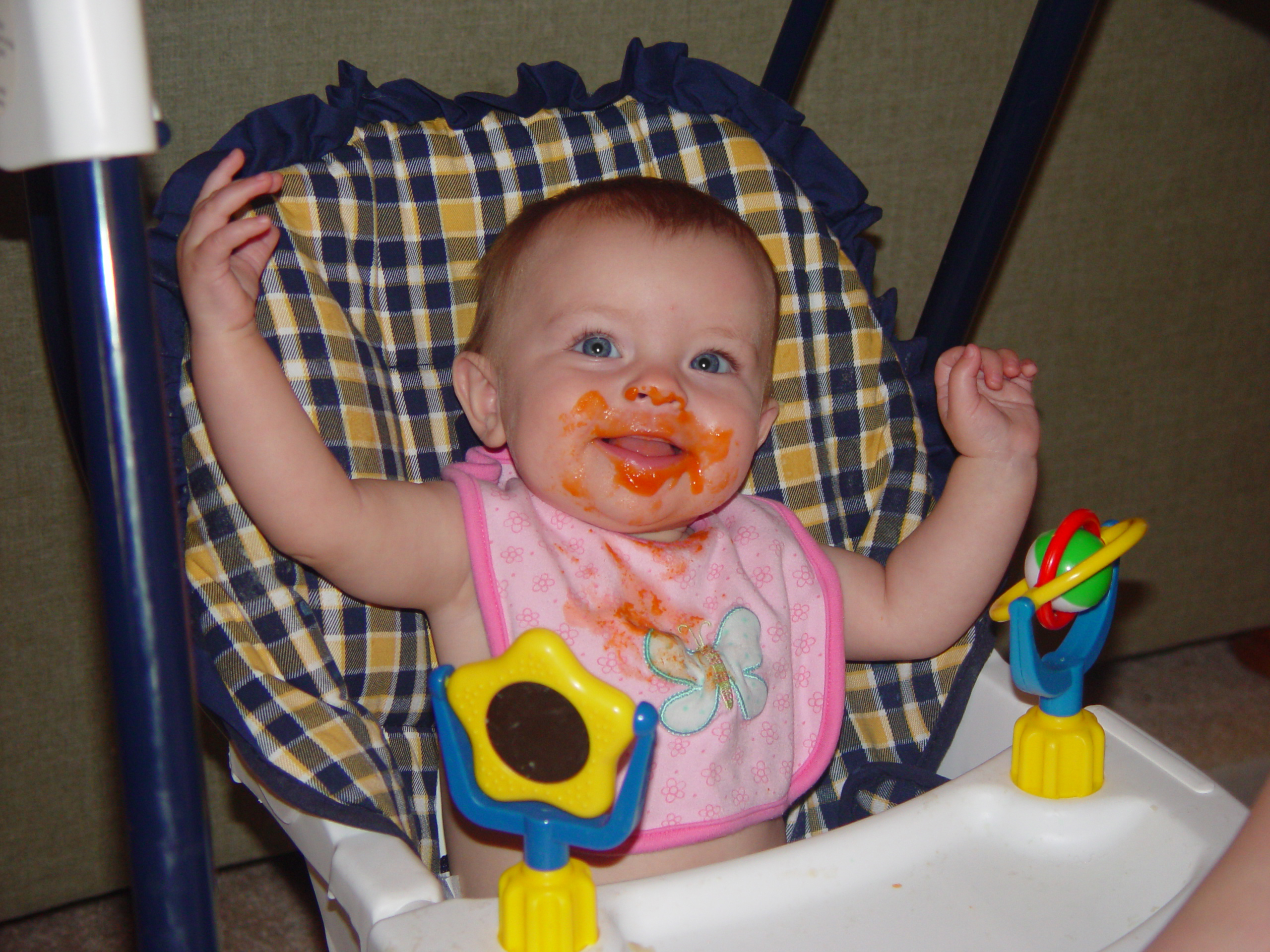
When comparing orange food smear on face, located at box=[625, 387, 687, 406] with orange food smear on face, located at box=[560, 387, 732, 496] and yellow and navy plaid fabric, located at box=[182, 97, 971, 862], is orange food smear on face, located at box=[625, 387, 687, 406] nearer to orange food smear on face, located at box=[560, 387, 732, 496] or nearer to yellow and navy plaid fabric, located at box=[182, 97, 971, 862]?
orange food smear on face, located at box=[560, 387, 732, 496]

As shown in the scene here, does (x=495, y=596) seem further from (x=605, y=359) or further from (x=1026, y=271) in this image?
(x=1026, y=271)

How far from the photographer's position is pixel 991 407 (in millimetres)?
898

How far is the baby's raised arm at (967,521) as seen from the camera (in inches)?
35.0

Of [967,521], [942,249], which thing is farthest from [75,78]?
[942,249]

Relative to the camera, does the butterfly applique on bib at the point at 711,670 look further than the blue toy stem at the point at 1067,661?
Yes

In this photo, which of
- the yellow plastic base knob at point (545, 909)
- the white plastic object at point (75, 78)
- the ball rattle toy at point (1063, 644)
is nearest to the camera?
the white plastic object at point (75, 78)

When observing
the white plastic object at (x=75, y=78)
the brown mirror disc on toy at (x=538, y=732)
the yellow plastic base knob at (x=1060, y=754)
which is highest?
the white plastic object at (x=75, y=78)

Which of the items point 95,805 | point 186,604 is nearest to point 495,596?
point 186,604

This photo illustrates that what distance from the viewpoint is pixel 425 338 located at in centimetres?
92

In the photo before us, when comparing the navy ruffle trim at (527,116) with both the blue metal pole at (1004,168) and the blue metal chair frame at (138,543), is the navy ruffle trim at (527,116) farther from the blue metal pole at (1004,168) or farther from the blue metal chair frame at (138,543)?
the blue metal chair frame at (138,543)

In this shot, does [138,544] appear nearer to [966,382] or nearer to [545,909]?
[545,909]

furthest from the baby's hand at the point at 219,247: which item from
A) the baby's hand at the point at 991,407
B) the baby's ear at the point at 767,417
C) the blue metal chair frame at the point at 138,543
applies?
the baby's hand at the point at 991,407

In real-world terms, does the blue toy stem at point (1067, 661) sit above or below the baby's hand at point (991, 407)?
below

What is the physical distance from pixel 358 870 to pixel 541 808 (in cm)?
18
